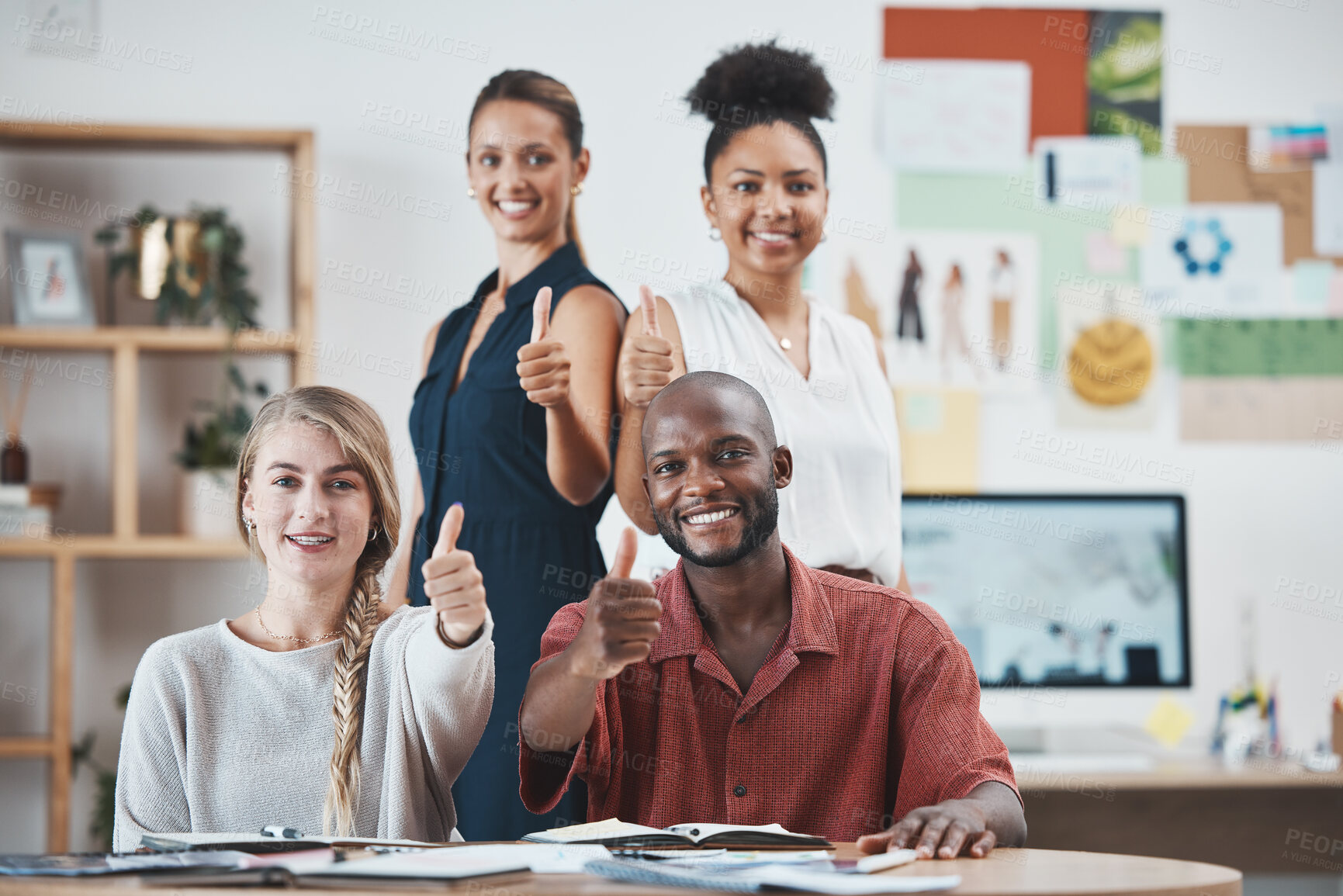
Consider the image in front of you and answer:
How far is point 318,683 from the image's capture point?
1.35 m

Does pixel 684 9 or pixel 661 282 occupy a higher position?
pixel 684 9

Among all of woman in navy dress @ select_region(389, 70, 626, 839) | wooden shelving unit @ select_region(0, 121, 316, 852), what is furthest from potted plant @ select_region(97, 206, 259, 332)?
woman in navy dress @ select_region(389, 70, 626, 839)

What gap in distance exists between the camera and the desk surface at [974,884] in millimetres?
894

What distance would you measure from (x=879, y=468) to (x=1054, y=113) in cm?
154

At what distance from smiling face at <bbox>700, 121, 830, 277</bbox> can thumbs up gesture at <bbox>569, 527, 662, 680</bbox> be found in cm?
84

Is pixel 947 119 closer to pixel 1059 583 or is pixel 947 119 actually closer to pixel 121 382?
pixel 1059 583

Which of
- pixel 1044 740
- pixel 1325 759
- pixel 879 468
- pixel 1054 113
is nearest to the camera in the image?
pixel 879 468

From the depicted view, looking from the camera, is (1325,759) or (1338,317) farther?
(1338,317)

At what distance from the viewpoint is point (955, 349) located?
9.66 feet

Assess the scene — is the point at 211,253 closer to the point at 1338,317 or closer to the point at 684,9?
the point at 684,9

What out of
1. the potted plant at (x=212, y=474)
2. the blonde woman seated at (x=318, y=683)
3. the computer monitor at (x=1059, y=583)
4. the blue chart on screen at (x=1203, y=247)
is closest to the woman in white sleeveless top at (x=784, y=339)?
the blonde woman seated at (x=318, y=683)

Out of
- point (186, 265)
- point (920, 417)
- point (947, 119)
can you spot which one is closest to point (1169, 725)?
point (920, 417)

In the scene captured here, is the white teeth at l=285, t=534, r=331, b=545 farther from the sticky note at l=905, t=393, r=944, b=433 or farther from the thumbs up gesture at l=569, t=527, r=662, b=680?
the sticky note at l=905, t=393, r=944, b=433

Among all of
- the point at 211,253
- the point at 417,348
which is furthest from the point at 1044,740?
the point at 211,253
